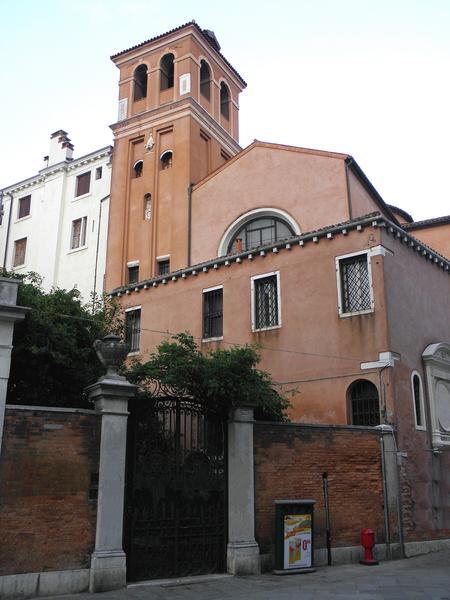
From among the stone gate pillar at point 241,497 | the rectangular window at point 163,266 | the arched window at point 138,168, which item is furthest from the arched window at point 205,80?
the stone gate pillar at point 241,497

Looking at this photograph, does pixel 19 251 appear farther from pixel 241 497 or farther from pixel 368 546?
pixel 368 546

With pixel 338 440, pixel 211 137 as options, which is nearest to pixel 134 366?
pixel 338 440

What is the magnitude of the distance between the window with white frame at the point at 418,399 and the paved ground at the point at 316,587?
4232 mm

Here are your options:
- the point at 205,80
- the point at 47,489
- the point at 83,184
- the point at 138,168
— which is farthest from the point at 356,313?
the point at 83,184

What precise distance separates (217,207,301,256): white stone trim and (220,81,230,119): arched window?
9.17m

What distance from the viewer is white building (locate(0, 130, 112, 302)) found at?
30812mm

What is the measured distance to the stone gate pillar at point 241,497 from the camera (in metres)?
11.0

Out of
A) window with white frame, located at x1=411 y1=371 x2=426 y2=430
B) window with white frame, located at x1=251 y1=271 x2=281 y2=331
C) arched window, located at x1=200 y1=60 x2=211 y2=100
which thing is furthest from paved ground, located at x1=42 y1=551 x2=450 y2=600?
arched window, located at x1=200 y1=60 x2=211 y2=100

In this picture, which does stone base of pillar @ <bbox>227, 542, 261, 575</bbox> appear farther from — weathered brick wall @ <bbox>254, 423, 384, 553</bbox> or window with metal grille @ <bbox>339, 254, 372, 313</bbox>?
window with metal grille @ <bbox>339, 254, 372, 313</bbox>

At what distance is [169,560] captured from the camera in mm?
10375

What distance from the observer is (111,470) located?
393 inches

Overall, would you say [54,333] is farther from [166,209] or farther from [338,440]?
[166,209]

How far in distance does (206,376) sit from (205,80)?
20.8 m

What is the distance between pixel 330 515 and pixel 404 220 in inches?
675
